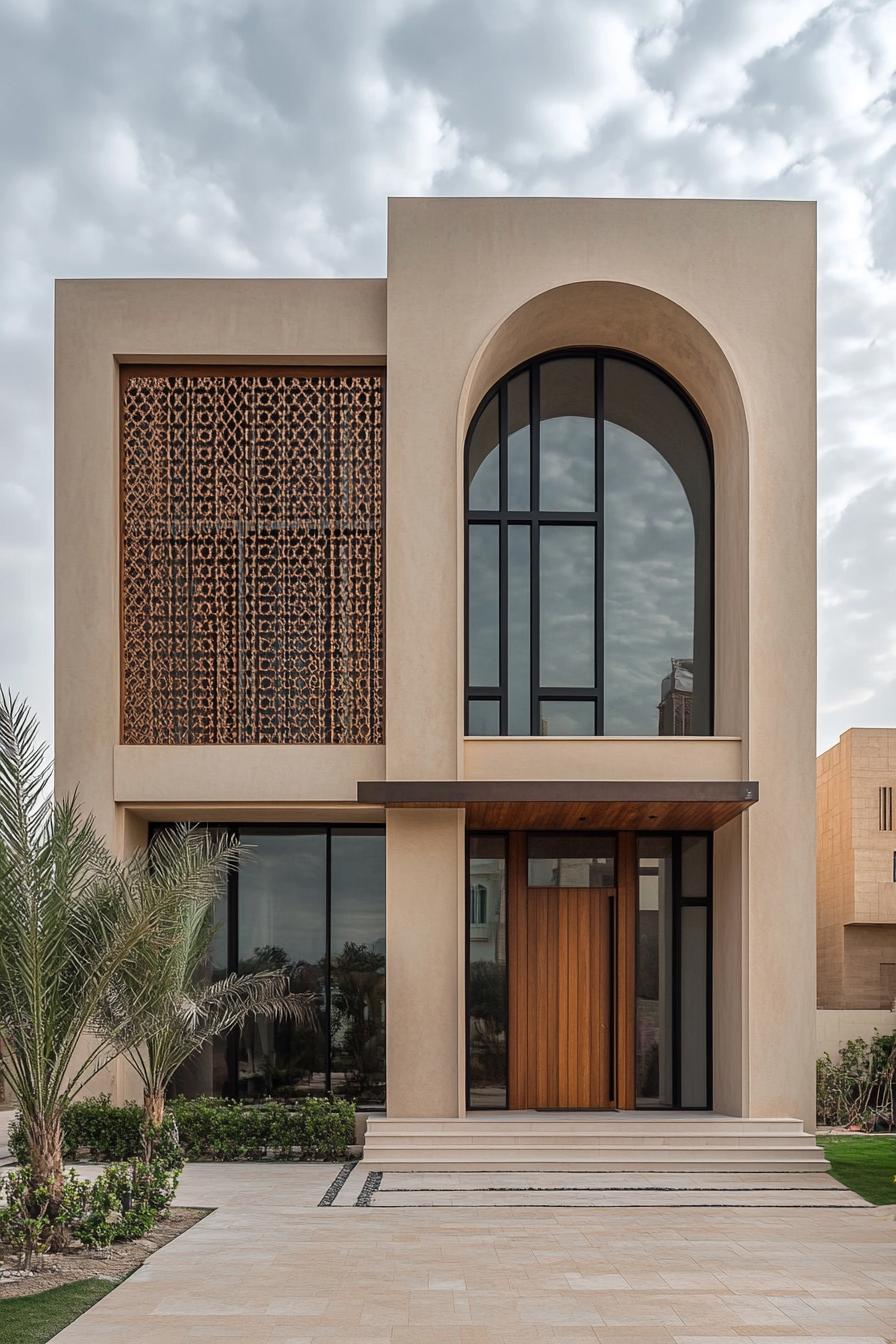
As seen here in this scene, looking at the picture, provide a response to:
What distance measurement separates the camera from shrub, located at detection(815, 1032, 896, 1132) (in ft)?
54.7

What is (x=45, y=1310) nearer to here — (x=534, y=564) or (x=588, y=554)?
(x=534, y=564)

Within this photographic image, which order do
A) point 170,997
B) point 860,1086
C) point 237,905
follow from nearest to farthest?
point 170,997 < point 237,905 < point 860,1086

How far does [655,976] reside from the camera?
15.3 meters

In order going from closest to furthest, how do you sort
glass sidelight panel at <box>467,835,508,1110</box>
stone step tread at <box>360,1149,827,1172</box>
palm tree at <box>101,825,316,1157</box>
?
palm tree at <box>101,825,316,1157</box>, stone step tread at <box>360,1149,827,1172</box>, glass sidelight panel at <box>467,835,508,1110</box>

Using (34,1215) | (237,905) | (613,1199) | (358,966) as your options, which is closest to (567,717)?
(358,966)

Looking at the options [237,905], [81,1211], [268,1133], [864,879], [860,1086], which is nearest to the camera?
[81,1211]

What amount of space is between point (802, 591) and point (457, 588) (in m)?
4.08

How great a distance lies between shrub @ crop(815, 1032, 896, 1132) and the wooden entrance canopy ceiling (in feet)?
16.8

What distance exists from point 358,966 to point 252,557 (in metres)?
5.26

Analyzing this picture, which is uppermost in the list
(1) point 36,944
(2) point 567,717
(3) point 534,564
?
(3) point 534,564

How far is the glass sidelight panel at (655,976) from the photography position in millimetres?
15156

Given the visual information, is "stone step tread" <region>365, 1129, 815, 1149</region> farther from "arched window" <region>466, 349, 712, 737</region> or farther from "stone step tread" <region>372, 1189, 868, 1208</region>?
"arched window" <region>466, 349, 712, 737</region>

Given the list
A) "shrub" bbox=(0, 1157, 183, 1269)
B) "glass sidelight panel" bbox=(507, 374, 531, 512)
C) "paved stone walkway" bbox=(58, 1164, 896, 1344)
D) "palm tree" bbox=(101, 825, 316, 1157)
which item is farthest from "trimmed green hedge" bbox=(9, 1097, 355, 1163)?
"glass sidelight panel" bbox=(507, 374, 531, 512)

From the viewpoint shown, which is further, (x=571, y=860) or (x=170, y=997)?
(x=571, y=860)
